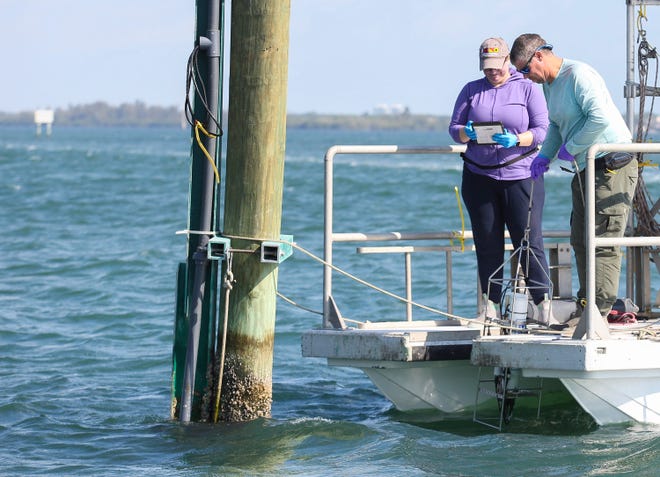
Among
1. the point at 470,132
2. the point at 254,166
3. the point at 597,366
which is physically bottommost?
the point at 597,366

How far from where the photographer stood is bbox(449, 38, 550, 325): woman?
754 cm

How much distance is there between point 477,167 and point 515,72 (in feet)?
2.13

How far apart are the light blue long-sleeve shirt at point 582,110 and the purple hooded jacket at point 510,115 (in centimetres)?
18

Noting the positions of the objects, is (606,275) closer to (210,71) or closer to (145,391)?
(210,71)

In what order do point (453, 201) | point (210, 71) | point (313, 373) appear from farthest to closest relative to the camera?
point (453, 201) → point (313, 373) → point (210, 71)

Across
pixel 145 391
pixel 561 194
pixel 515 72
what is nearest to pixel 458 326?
pixel 515 72

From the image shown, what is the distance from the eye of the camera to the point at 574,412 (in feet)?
26.8

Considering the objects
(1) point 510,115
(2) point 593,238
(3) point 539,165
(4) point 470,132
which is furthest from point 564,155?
(2) point 593,238

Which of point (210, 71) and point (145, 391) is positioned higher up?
point (210, 71)

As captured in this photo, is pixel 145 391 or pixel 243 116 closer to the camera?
pixel 243 116

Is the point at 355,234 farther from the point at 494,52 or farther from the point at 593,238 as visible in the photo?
the point at 593,238

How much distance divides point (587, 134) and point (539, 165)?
376 millimetres

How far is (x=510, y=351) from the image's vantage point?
695 centimetres

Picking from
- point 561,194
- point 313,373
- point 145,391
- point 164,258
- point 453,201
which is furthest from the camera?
point 561,194
